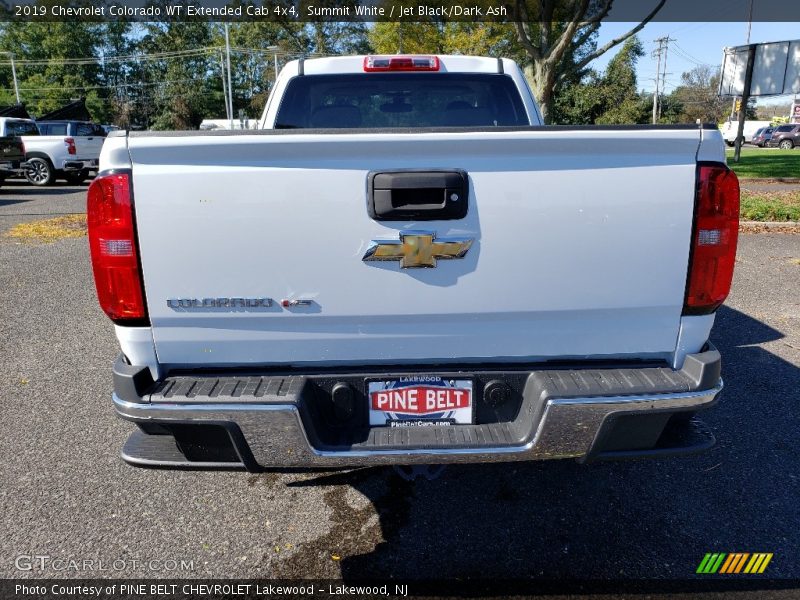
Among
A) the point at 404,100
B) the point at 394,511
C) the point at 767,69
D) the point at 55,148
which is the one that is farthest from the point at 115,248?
the point at 767,69

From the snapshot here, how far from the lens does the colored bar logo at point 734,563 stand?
2.42 m

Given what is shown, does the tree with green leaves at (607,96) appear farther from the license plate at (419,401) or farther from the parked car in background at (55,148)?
the license plate at (419,401)

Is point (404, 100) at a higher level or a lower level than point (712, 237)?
higher

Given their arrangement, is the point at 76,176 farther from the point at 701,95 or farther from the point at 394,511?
the point at 701,95

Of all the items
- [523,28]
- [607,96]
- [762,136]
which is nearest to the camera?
[523,28]

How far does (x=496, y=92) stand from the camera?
12.8 feet

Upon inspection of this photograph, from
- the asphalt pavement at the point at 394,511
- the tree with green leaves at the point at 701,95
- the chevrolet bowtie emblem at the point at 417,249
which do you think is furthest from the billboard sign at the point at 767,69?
the tree with green leaves at the point at 701,95

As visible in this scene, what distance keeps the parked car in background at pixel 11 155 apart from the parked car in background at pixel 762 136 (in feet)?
159

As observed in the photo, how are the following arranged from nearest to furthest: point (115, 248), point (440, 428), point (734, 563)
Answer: point (115, 248), point (440, 428), point (734, 563)

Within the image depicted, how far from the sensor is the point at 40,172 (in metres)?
17.7

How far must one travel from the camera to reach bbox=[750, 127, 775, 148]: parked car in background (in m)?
44.8

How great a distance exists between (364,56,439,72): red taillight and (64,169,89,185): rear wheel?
16.9 m

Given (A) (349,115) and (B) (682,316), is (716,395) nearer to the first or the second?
(B) (682,316)

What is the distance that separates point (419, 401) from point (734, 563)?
1.50 m
